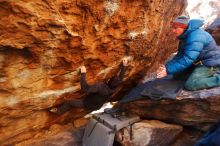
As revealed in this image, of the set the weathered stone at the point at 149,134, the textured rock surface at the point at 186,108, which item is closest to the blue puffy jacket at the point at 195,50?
the textured rock surface at the point at 186,108

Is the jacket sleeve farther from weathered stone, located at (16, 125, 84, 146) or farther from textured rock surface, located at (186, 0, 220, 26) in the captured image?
textured rock surface, located at (186, 0, 220, 26)

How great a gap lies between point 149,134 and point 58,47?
8.62 ft

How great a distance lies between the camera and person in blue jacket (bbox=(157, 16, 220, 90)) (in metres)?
6.11

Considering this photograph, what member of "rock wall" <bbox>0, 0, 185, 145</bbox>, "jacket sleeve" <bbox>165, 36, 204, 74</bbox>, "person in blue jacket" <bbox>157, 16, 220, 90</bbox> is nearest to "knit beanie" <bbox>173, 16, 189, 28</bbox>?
"person in blue jacket" <bbox>157, 16, 220, 90</bbox>

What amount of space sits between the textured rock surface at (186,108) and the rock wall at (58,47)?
885mm

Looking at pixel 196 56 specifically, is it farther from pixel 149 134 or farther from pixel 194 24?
pixel 149 134

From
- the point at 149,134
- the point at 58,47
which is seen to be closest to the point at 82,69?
the point at 58,47

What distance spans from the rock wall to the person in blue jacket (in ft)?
2.22

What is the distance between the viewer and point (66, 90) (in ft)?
20.7

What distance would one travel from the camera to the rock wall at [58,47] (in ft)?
15.8

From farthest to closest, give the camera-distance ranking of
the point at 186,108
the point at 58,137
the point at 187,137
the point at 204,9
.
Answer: the point at 204,9, the point at 58,137, the point at 187,137, the point at 186,108

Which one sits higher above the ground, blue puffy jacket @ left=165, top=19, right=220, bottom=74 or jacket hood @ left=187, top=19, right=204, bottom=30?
jacket hood @ left=187, top=19, right=204, bottom=30

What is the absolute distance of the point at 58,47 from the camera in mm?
5426

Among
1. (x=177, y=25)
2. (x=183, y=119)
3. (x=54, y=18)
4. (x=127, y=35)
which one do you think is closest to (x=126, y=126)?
(x=183, y=119)
